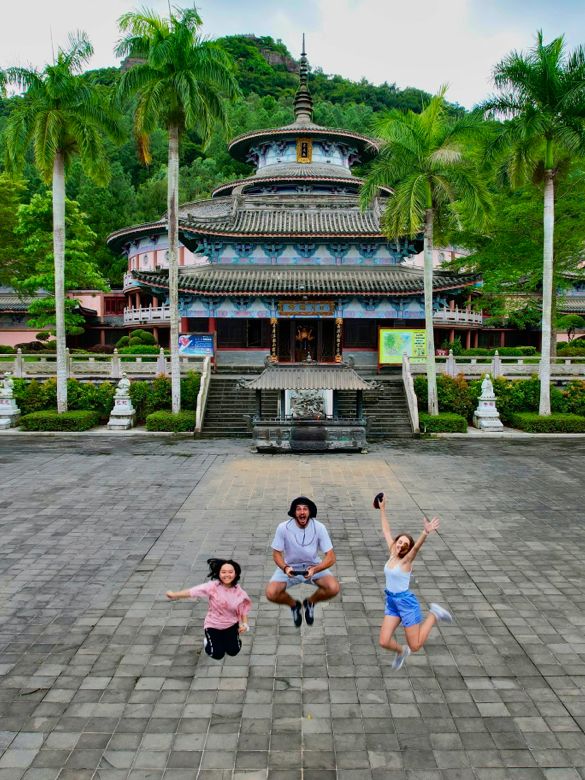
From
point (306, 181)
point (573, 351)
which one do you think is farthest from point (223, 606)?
point (306, 181)

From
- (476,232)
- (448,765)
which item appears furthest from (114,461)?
(476,232)

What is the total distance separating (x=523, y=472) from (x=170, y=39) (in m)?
18.6

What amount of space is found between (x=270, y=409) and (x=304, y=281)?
798cm

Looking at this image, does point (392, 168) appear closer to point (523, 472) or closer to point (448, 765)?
point (523, 472)

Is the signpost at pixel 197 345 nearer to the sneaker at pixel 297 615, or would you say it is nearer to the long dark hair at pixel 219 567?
the sneaker at pixel 297 615

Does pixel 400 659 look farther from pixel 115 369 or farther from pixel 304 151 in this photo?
pixel 304 151

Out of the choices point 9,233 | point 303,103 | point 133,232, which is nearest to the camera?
point 9,233

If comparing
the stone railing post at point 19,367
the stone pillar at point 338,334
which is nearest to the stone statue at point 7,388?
the stone railing post at point 19,367

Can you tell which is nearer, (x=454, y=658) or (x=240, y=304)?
(x=454, y=658)

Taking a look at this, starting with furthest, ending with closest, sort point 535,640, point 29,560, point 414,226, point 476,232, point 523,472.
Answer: point 476,232, point 414,226, point 523,472, point 29,560, point 535,640

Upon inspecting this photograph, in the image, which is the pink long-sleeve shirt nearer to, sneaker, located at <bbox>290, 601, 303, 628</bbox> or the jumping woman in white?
sneaker, located at <bbox>290, 601, 303, 628</bbox>

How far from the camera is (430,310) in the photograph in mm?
22344

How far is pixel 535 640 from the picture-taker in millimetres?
6508

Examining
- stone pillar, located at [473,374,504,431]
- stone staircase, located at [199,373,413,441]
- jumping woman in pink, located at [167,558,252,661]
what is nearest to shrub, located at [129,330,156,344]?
stone staircase, located at [199,373,413,441]
